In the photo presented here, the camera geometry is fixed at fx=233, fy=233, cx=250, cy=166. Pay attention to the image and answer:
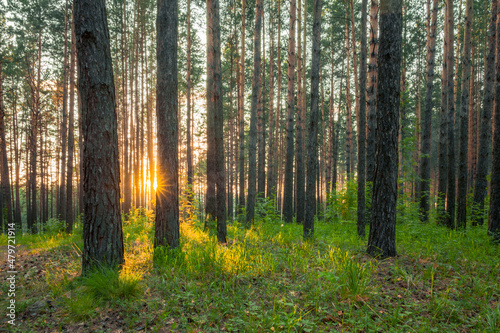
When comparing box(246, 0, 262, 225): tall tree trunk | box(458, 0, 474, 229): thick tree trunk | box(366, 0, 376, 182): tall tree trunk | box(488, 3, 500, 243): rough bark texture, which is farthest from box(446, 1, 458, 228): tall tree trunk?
box(246, 0, 262, 225): tall tree trunk

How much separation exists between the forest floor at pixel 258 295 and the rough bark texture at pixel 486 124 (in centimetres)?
565

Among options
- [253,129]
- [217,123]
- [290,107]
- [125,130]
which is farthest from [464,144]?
[125,130]

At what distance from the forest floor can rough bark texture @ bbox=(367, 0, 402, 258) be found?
758 millimetres

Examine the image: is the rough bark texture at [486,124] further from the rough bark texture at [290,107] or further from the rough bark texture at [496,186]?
the rough bark texture at [290,107]

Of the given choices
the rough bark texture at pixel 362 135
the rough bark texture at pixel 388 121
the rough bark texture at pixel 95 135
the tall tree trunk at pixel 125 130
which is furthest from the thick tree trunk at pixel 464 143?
the tall tree trunk at pixel 125 130

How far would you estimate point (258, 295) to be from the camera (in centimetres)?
326

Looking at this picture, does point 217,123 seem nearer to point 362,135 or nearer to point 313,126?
point 313,126

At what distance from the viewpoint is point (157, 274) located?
12.5 ft

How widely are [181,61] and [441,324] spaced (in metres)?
20.0

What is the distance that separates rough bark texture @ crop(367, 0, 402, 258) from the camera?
454 centimetres

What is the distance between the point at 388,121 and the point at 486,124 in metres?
6.54

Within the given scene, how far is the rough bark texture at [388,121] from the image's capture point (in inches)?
179

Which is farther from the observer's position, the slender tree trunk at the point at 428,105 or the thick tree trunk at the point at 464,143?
the slender tree trunk at the point at 428,105

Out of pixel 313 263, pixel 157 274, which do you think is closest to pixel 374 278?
pixel 313 263
